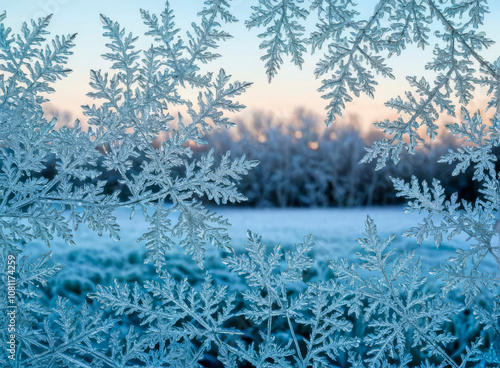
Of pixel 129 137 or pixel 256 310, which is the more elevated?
pixel 129 137

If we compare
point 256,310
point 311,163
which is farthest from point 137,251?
point 311,163

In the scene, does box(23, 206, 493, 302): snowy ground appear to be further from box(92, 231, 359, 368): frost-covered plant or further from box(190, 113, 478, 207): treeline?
box(190, 113, 478, 207): treeline

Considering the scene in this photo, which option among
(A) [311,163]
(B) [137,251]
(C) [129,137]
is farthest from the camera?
(A) [311,163]

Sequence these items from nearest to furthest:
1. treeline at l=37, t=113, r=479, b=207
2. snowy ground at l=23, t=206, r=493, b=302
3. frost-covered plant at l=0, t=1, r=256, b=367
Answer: frost-covered plant at l=0, t=1, r=256, b=367, snowy ground at l=23, t=206, r=493, b=302, treeline at l=37, t=113, r=479, b=207

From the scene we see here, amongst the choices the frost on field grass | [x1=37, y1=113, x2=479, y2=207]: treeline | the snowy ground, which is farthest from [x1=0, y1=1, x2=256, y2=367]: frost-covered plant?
[x1=37, y1=113, x2=479, y2=207]: treeline

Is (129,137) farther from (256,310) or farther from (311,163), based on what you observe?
(311,163)

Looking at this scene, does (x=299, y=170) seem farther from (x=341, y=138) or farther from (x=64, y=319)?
(x=64, y=319)

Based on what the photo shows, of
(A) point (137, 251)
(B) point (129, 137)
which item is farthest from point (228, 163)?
(A) point (137, 251)

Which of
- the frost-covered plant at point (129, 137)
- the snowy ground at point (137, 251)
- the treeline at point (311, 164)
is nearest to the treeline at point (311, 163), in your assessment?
the treeline at point (311, 164)

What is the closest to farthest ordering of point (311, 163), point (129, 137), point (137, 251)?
point (129, 137) < point (137, 251) < point (311, 163)

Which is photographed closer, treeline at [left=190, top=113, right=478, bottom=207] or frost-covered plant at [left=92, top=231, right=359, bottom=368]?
frost-covered plant at [left=92, top=231, right=359, bottom=368]

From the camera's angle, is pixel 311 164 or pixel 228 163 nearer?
pixel 228 163

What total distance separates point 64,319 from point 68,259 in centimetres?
122

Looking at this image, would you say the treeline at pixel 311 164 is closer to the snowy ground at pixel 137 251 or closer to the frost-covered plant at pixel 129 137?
the snowy ground at pixel 137 251
